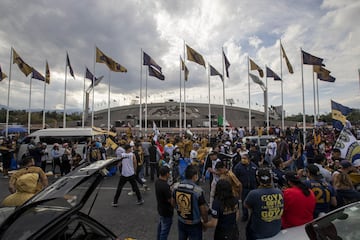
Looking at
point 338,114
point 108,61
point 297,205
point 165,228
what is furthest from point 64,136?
point 338,114

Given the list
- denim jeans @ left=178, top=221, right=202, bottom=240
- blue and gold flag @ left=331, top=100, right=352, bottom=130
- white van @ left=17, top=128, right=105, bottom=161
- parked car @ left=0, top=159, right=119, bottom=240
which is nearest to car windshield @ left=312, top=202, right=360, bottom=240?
denim jeans @ left=178, top=221, right=202, bottom=240

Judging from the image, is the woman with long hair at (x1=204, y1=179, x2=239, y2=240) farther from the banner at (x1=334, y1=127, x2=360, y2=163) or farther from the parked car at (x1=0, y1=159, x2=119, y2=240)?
the banner at (x1=334, y1=127, x2=360, y2=163)

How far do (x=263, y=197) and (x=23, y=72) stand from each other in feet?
81.2

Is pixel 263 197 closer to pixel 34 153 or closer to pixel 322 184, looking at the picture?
pixel 322 184

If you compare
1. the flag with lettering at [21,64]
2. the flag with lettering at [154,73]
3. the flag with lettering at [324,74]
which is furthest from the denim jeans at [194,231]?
the flag with lettering at [21,64]

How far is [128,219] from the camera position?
5.12 metres

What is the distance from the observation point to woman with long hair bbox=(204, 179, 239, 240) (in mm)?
2745

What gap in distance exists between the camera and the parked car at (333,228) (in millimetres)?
2355

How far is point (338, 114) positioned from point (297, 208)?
28.0 feet

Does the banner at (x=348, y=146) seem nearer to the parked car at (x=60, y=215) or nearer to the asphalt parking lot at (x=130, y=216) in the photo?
the asphalt parking lot at (x=130, y=216)

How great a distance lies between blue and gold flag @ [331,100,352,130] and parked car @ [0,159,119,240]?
33.4 ft

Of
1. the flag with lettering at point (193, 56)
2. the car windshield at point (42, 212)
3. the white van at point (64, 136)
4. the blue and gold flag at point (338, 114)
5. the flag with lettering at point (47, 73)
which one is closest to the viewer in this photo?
the car windshield at point (42, 212)

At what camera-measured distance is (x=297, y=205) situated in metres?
2.96

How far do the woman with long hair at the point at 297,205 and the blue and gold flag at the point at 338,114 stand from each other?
25.7 ft
